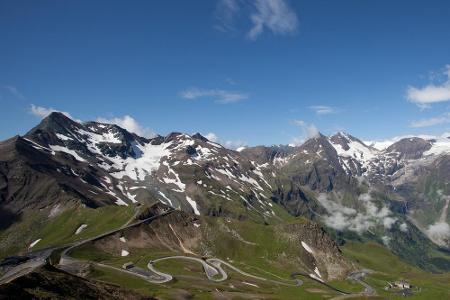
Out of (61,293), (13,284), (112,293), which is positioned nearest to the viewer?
(13,284)

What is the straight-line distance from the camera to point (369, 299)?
180 metres

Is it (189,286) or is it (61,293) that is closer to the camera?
(61,293)

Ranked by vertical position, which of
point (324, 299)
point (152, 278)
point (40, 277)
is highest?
point (40, 277)

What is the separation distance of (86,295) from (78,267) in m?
94.5

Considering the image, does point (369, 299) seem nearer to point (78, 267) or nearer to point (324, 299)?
point (324, 299)

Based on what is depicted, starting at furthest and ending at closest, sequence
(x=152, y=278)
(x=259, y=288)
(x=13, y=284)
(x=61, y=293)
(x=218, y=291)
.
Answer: (x=259, y=288), (x=152, y=278), (x=218, y=291), (x=61, y=293), (x=13, y=284)

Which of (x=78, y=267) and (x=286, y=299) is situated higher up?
(x=78, y=267)

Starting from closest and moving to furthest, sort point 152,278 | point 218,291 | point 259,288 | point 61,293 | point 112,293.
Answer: point 61,293 → point 112,293 → point 218,291 → point 152,278 → point 259,288

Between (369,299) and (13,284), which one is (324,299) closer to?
(369,299)

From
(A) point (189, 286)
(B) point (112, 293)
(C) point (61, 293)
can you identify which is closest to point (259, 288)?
(A) point (189, 286)

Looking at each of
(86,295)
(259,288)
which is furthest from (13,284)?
(259,288)

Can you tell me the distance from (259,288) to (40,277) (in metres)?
132

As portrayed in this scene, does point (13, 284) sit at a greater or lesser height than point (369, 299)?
greater

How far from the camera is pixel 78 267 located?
171m
